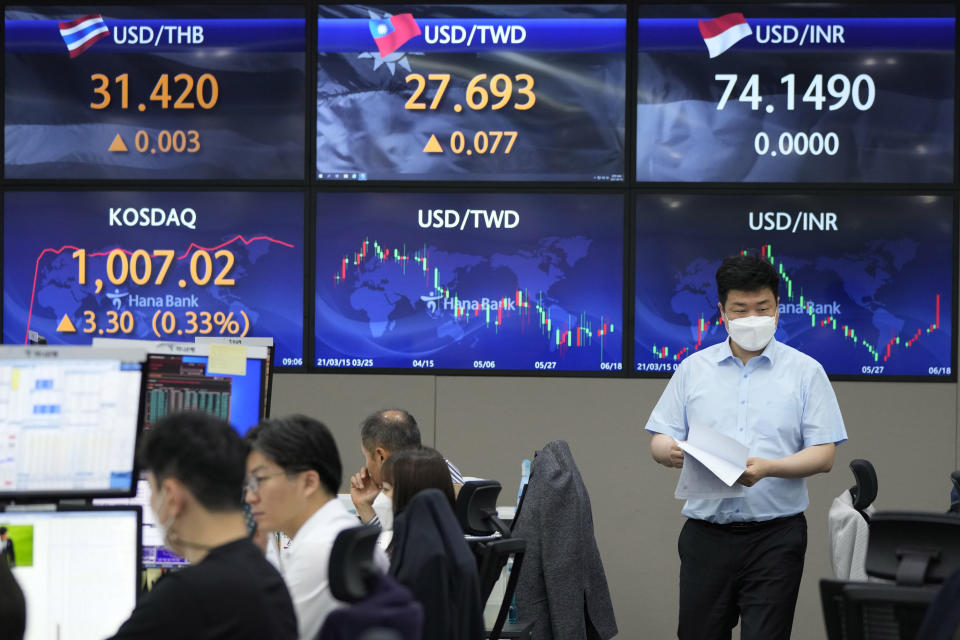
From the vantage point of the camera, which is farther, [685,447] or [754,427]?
[754,427]

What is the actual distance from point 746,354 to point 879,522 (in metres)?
1.82

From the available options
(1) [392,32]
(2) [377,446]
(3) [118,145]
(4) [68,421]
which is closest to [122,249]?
(3) [118,145]

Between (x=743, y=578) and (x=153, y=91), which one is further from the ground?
(x=153, y=91)

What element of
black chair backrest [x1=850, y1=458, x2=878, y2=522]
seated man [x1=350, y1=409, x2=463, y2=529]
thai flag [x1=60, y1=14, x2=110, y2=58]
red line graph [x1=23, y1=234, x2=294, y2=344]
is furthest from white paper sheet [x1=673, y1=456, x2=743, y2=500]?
thai flag [x1=60, y1=14, x2=110, y2=58]

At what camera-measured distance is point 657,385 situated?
5.04m

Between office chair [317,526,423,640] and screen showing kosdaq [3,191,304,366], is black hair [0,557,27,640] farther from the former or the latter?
screen showing kosdaq [3,191,304,366]

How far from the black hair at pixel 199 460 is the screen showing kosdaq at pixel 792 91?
11.3ft

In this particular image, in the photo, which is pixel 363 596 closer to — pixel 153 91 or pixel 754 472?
Result: pixel 754 472

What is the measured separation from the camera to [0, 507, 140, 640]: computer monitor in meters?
2.49

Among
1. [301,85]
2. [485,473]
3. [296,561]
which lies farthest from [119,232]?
[296,561]

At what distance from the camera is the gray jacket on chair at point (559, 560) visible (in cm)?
383

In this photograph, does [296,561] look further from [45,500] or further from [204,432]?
[45,500]

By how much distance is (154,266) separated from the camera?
5.15 m

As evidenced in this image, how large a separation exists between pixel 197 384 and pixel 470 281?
222cm
